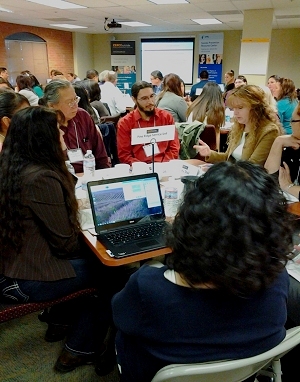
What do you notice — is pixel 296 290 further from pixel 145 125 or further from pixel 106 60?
pixel 106 60

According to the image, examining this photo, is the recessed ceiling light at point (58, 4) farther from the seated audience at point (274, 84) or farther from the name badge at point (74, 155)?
the name badge at point (74, 155)

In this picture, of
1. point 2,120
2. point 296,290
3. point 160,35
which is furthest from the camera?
point 160,35

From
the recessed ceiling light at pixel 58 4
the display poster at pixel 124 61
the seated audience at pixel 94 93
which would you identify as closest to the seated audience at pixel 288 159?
the seated audience at pixel 94 93

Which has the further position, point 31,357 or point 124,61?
point 124,61

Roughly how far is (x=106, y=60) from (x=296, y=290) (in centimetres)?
1209

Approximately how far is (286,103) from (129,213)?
3792 mm

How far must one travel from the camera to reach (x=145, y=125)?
282 cm

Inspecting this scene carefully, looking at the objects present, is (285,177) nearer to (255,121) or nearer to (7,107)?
(255,121)

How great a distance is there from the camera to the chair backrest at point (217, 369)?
74cm

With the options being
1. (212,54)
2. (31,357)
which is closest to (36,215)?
(31,357)

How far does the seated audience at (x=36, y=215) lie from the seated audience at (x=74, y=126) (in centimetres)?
82

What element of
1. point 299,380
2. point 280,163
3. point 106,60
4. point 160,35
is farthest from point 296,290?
point 106,60

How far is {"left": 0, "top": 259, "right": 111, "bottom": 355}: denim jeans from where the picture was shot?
144 centimetres

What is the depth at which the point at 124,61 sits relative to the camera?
11.3 m
